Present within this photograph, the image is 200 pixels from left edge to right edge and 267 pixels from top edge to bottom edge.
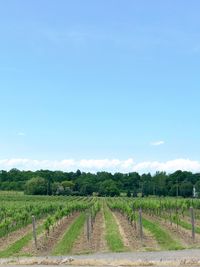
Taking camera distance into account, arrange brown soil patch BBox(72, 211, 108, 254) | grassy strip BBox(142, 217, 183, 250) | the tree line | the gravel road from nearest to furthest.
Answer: the gravel road, grassy strip BBox(142, 217, 183, 250), brown soil patch BBox(72, 211, 108, 254), the tree line

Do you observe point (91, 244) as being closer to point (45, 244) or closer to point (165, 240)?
point (45, 244)

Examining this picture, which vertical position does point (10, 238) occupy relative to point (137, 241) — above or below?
below

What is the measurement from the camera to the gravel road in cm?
1443

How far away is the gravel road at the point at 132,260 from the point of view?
14430 mm

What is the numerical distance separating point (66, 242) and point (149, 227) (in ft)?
26.0

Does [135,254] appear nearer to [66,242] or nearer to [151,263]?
[151,263]

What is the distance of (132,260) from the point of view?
15.5 meters

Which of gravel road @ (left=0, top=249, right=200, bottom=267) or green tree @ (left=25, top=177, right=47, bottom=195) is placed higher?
green tree @ (left=25, top=177, right=47, bottom=195)

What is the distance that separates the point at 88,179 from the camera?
600 ft

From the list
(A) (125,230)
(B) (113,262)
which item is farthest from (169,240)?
(B) (113,262)

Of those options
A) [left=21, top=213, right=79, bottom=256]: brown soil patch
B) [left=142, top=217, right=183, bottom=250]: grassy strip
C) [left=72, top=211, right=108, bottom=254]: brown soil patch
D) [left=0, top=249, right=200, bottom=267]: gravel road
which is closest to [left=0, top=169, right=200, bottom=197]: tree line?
[left=21, top=213, right=79, bottom=256]: brown soil patch

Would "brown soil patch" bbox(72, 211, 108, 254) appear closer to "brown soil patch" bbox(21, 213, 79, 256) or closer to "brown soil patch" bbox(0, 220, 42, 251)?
"brown soil patch" bbox(21, 213, 79, 256)

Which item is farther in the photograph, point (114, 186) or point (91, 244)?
point (114, 186)

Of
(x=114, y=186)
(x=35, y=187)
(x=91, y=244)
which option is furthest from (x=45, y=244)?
(x=114, y=186)
